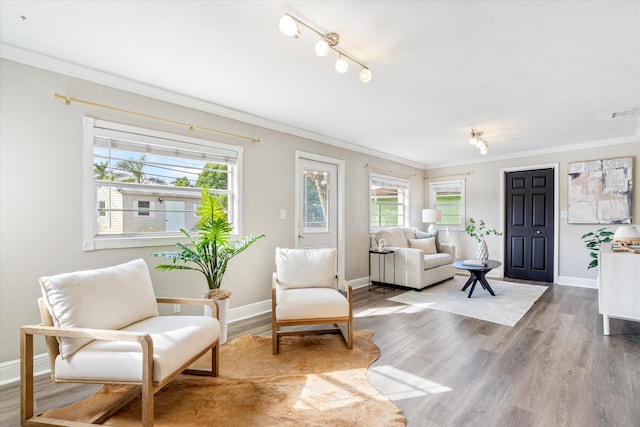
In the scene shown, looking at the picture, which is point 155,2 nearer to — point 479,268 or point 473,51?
point 473,51

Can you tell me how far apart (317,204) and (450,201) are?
3548 mm

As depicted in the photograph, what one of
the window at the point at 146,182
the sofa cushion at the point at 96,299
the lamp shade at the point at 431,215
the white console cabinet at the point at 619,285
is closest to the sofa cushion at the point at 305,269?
the window at the point at 146,182

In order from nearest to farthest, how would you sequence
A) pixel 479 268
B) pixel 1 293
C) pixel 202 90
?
pixel 1 293, pixel 202 90, pixel 479 268

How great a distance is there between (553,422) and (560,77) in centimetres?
265

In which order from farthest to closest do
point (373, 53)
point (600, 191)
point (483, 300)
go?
point (600, 191) → point (483, 300) → point (373, 53)

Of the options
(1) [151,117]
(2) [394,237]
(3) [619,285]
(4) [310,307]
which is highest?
(1) [151,117]

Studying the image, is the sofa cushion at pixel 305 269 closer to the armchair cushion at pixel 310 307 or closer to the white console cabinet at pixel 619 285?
the armchair cushion at pixel 310 307

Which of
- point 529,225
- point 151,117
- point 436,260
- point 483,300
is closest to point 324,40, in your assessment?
point 151,117

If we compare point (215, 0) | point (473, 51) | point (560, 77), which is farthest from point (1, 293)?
point (560, 77)

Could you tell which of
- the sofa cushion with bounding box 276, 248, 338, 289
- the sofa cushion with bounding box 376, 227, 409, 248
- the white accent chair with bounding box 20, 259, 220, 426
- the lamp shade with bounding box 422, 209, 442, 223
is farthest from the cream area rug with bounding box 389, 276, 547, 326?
the white accent chair with bounding box 20, 259, 220, 426

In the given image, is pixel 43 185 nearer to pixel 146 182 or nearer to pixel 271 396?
pixel 146 182

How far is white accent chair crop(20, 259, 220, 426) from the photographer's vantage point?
1557mm

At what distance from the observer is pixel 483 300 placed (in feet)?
13.5

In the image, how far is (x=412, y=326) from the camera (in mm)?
3191
